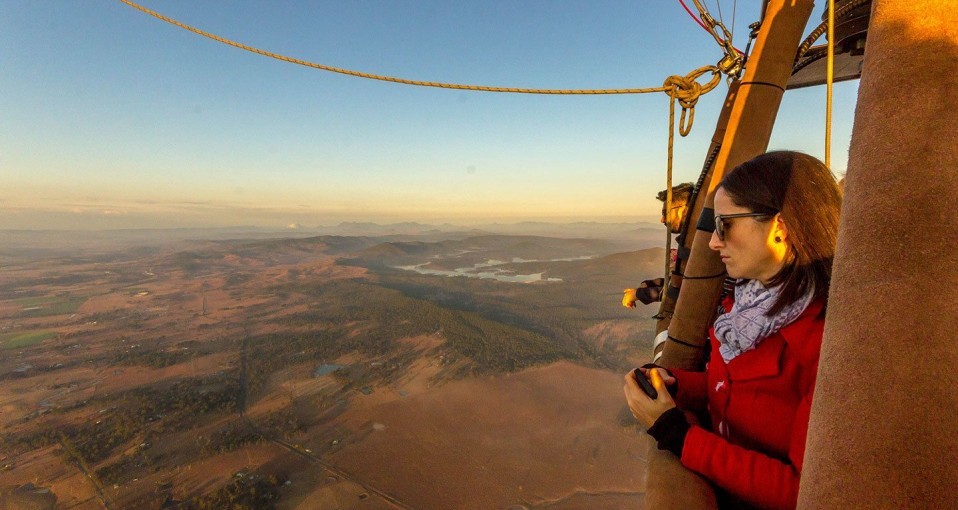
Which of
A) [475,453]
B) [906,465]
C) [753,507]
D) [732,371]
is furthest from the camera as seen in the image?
[475,453]

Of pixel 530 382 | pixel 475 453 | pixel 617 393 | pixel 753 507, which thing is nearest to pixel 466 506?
pixel 475 453

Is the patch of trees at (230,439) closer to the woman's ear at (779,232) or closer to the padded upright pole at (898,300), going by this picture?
the woman's ear at (779,232)

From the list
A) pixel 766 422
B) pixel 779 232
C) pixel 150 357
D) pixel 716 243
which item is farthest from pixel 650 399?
pixel 150 357

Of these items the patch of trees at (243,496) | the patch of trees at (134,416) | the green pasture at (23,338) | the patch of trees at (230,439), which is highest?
the patch of trees at (243,496)

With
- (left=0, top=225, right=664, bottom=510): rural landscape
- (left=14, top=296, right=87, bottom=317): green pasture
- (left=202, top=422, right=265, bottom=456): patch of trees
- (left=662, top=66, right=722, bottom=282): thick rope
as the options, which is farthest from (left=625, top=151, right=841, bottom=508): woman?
(left=14, top=296, right=87, bottom=317): green pasture

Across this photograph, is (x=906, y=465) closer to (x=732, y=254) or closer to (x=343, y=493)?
(x=732, y=254)

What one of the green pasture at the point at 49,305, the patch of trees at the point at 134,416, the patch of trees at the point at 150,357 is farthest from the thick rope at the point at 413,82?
the green pasture at the point at 49,305
